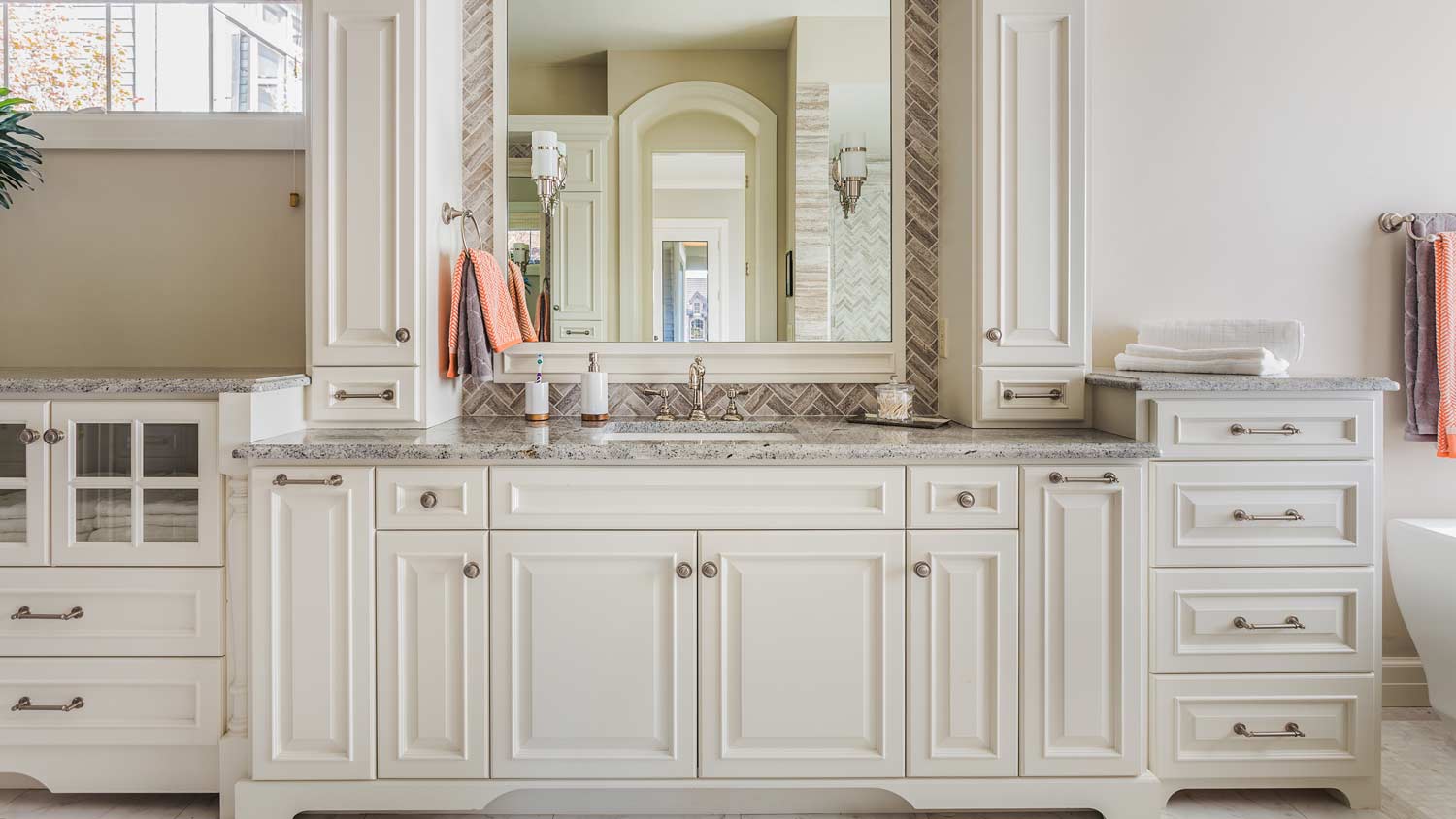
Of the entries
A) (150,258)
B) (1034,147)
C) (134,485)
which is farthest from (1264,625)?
(150,258)

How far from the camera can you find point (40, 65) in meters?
2.49

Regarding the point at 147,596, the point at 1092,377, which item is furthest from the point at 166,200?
the point at 1092,377

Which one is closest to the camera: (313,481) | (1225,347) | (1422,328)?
(313,481)

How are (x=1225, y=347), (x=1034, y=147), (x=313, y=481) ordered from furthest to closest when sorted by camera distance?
(x=1034, y=147) → (x=1225, y=347) → (x=313, y=481)

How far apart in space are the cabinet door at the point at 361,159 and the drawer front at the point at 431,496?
450 millimetres

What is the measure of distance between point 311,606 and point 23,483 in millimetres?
748

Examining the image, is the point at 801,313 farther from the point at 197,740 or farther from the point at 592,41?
the point at 197,740

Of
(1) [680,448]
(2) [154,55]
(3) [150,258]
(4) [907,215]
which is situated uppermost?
(2) [154,55]

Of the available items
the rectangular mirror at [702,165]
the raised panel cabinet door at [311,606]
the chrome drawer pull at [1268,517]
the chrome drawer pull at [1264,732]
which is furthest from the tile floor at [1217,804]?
the rectangular mirror at [702,165]

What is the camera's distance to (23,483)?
1859mm

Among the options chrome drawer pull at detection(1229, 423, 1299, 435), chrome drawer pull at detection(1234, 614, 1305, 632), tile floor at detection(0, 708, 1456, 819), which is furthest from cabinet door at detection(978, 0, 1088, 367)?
tile floor at detection(0, 708, 1456, 819)

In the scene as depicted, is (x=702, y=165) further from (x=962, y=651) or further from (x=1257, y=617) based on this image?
(x=1257, y=617)

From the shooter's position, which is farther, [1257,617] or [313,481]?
[1257,617]

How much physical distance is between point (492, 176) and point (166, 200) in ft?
3.28
